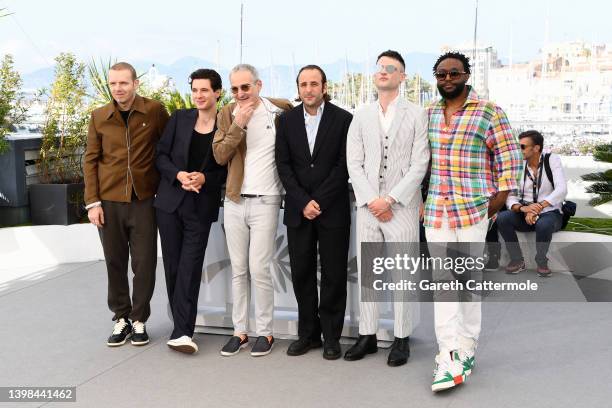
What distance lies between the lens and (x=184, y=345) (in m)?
4.43

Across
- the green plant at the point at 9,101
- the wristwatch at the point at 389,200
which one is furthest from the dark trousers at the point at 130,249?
the green plant at the point at 9,101

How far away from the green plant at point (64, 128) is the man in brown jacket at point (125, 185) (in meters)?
3.98

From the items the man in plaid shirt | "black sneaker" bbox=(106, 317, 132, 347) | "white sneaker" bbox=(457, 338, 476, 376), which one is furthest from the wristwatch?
"black sneaker" bbox=(106, 317, 132, 347)

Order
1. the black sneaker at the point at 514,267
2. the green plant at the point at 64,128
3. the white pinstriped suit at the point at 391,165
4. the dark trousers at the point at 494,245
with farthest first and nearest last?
the green plant at the point at 64,128 < the dark trousers at the point at 494,245 < the black sneaker at the point at 514,267 < the white pinstriped suit at the point at 391,165

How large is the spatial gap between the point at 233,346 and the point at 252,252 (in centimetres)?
57

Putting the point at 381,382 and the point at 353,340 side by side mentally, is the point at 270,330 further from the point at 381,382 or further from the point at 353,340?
the point at 381,382

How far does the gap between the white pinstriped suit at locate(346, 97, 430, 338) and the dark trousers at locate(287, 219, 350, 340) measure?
0.20m

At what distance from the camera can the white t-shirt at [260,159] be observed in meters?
4.35

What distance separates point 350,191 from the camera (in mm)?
4457

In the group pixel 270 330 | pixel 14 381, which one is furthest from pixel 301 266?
pixel 14 381

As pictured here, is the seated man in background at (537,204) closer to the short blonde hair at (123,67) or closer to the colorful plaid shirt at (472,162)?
the colorful plaid shirt at (472,162)

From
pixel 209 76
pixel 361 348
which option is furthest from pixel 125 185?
pixel 361 348

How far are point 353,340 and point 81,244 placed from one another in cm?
389

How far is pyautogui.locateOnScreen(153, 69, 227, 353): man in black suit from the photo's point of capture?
4.43 metres
